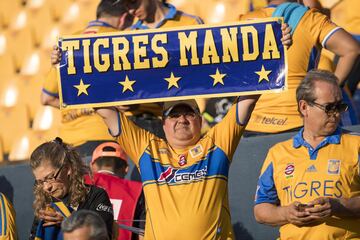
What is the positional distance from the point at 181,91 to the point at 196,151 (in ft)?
1.08

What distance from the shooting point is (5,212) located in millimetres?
5367

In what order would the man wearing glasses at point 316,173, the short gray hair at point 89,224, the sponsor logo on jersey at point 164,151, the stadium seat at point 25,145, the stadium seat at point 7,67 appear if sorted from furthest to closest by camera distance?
the stadium seat at point 7,67, the stadium seat at point 25,145, the sponsor logo on jersey at point 164,151, the man wearing glasses at point 316,173, the short gray hair at point 89,224

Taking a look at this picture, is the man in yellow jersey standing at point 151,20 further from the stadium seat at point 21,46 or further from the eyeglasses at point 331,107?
the stadium seat at point 21,46

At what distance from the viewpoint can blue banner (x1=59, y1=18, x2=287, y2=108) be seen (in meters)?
5.17

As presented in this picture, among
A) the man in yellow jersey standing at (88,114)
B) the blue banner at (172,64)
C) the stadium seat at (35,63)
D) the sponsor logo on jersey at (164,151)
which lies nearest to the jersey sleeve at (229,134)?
the blue banner at (172,64)

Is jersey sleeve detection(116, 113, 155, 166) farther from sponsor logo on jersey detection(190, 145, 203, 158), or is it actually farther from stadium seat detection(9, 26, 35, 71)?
stadium seat detection(9, 26, 35, 71)

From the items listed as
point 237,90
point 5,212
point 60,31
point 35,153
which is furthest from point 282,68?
point 60,31

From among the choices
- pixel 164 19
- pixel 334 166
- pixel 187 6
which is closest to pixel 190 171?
pixel 334 166

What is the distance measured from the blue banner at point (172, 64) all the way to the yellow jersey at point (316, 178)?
40 centimetres

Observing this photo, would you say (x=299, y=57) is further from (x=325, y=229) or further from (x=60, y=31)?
(x=60, y=31)

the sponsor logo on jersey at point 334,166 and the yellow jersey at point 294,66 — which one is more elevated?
the yellow jersey at point 294,66

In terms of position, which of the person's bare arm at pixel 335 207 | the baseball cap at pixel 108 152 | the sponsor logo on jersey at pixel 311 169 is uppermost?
the sponsor logo on jersey at pixel 311 169

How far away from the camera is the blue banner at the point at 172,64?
5172 millimetres

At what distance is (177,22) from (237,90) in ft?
5.54
